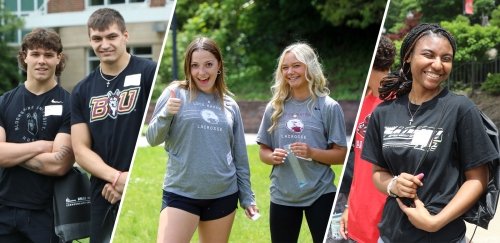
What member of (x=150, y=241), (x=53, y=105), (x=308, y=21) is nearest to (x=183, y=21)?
(x=308, y=21)

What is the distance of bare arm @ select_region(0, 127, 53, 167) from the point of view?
2691 millimetres

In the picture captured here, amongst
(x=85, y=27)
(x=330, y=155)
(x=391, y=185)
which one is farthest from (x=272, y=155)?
(x=85, y=27)

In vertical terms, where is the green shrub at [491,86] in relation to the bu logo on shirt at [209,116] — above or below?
above

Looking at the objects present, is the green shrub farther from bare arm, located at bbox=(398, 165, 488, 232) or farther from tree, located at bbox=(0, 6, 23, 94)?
tree, located at bbox=(0, 6, 23, 94)

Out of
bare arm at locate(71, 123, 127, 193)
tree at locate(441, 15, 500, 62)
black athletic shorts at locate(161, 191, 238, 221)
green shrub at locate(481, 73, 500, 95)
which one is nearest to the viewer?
black athletic shorts at locate(161, 191, 238, 221)

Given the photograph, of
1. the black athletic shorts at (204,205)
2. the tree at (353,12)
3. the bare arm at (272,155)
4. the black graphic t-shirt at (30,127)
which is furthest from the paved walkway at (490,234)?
the tree at (353,12)

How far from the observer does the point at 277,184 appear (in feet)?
8.07

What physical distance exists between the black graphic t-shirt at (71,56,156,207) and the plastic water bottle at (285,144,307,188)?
59 cm

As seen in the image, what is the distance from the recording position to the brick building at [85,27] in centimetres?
296

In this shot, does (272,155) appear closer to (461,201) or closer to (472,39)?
(461,201)

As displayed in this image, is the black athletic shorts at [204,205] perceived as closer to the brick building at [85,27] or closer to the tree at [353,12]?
the brick building at [85,27]

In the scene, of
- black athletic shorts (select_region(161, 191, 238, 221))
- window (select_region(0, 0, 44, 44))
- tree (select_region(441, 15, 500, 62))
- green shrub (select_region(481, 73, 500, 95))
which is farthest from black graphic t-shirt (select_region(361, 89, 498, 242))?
window (select_region(0, 0, 44, 44))

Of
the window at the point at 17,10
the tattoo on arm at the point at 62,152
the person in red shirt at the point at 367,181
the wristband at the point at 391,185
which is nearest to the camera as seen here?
the wristband at the point at 391,185

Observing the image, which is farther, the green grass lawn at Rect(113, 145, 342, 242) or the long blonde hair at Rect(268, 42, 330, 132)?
the green grass lawn at Rect(113, 145, 342, 242)
